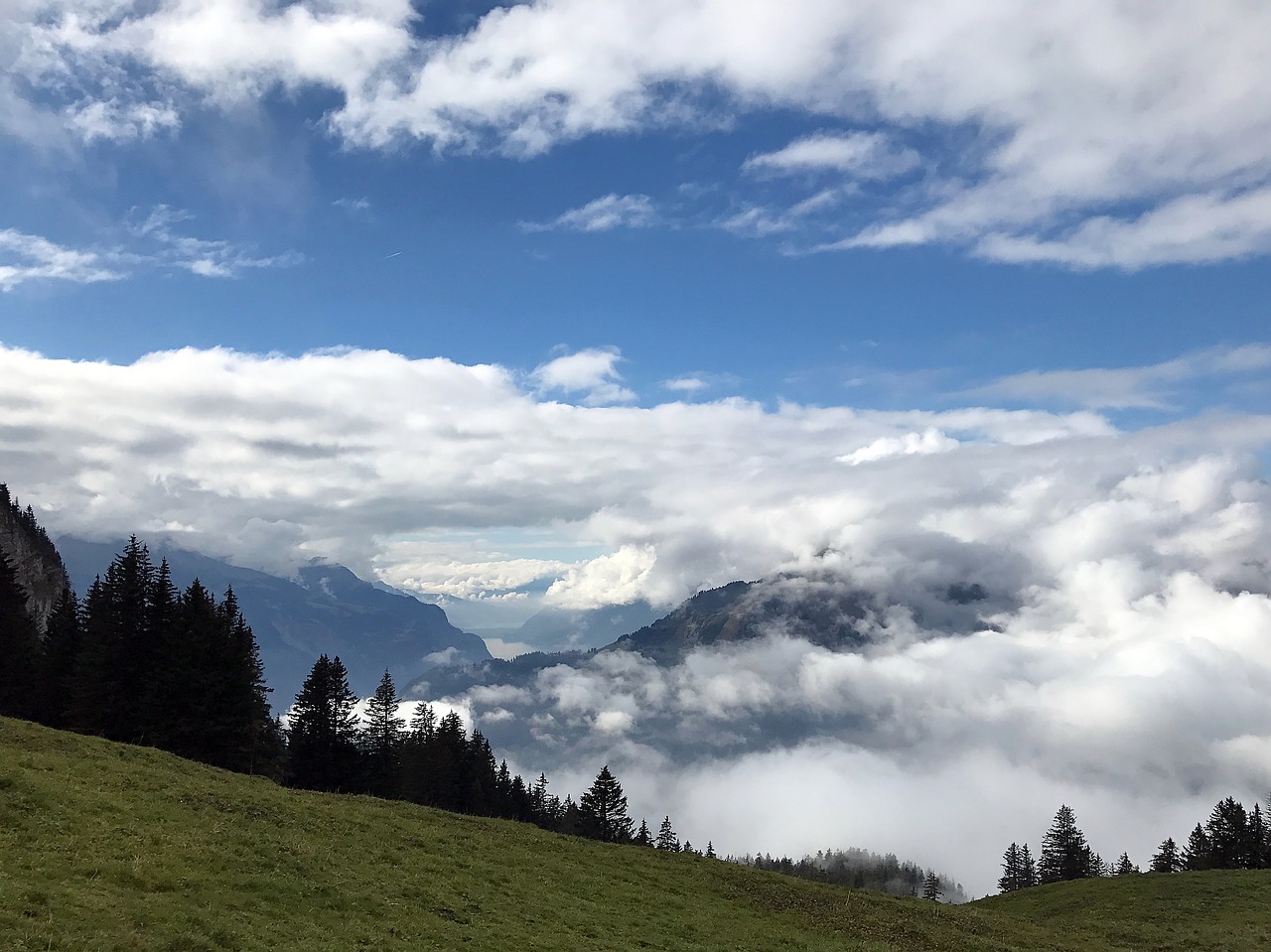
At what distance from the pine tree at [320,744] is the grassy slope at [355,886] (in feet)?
133

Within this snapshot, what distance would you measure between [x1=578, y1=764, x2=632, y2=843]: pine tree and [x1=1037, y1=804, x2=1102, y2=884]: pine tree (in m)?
70.8

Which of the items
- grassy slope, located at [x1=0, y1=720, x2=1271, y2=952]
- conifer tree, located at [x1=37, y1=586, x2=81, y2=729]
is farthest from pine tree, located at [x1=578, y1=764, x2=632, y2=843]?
grassy slope, located at [x1=0, y1=720, x2=1271, y2=952]

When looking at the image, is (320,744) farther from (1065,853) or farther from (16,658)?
(1065,853)

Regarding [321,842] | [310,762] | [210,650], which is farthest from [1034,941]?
[310,762]

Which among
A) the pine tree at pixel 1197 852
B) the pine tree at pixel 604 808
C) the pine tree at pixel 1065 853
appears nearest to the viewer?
the pine tree at pixel 604 808

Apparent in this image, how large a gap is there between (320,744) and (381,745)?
318 inches

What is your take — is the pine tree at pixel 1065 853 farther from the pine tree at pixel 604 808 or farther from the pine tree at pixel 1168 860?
the pine tree at pixel 604 808

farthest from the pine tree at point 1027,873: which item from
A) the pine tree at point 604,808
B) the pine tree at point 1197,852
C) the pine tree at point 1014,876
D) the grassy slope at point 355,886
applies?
the grassy slope at point 355,886

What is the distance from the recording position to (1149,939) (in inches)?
2191

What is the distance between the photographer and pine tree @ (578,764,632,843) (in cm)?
11906

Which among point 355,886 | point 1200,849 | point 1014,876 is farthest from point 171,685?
point 1014,876

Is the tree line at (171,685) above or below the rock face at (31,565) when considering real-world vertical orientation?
below

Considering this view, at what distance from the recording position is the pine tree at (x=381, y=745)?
300 ft

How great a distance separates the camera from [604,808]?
12006 cm
